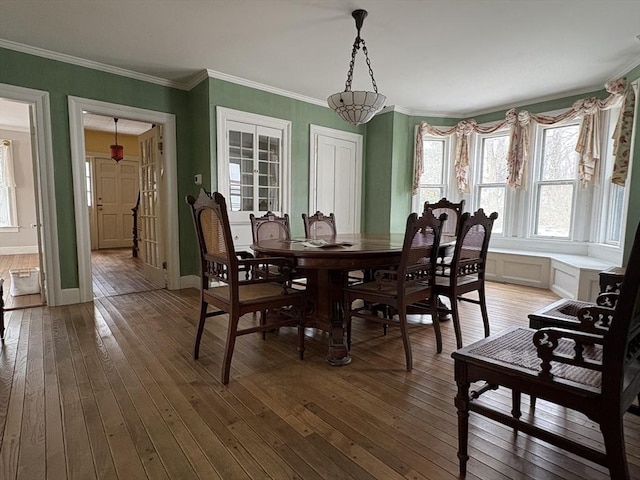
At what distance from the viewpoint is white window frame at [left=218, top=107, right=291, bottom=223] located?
13.9 ft

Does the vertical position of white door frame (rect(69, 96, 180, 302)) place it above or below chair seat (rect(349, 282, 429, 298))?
above

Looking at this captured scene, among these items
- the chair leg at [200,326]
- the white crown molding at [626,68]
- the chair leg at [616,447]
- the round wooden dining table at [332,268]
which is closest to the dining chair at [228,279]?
the chair leg at [200,326]

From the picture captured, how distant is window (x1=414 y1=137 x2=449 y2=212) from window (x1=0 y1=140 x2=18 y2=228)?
7.94 m

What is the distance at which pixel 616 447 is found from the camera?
3.37ft

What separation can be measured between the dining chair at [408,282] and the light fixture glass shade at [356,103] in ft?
3.60

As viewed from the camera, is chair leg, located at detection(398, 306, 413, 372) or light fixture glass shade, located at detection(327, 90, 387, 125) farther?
light fixture glass shade, located at detection(327, 90, 387, 125)

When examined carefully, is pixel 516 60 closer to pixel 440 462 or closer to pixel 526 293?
pixel 526 293

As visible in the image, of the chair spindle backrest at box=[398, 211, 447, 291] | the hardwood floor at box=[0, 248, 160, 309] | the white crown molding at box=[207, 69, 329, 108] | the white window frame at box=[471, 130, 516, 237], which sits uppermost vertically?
the white crown molding at box=[207, 69, 329, 108]

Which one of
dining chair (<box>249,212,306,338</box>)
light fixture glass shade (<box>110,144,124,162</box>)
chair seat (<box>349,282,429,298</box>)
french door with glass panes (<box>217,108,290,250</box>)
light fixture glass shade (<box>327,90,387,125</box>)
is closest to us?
chair seat (<box>349,282,429,298</box>)

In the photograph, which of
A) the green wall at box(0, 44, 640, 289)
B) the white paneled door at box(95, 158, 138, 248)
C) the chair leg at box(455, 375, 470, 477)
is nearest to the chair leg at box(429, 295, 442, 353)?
the chair leg at box(455, 375, 470, 477)

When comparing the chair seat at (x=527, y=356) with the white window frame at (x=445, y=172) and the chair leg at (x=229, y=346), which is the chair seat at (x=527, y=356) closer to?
the chair leg at (x=229, y=346)

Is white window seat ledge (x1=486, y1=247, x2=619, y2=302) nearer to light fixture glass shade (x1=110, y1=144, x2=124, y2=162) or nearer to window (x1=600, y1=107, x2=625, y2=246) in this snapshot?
window (x1=600, y1=107, x2=625, y2=246)

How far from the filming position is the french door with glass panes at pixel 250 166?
4301 millimetres

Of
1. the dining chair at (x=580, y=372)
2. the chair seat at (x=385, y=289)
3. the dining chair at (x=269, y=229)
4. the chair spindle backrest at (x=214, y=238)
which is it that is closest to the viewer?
the dining chair at (x=580, y=372)
